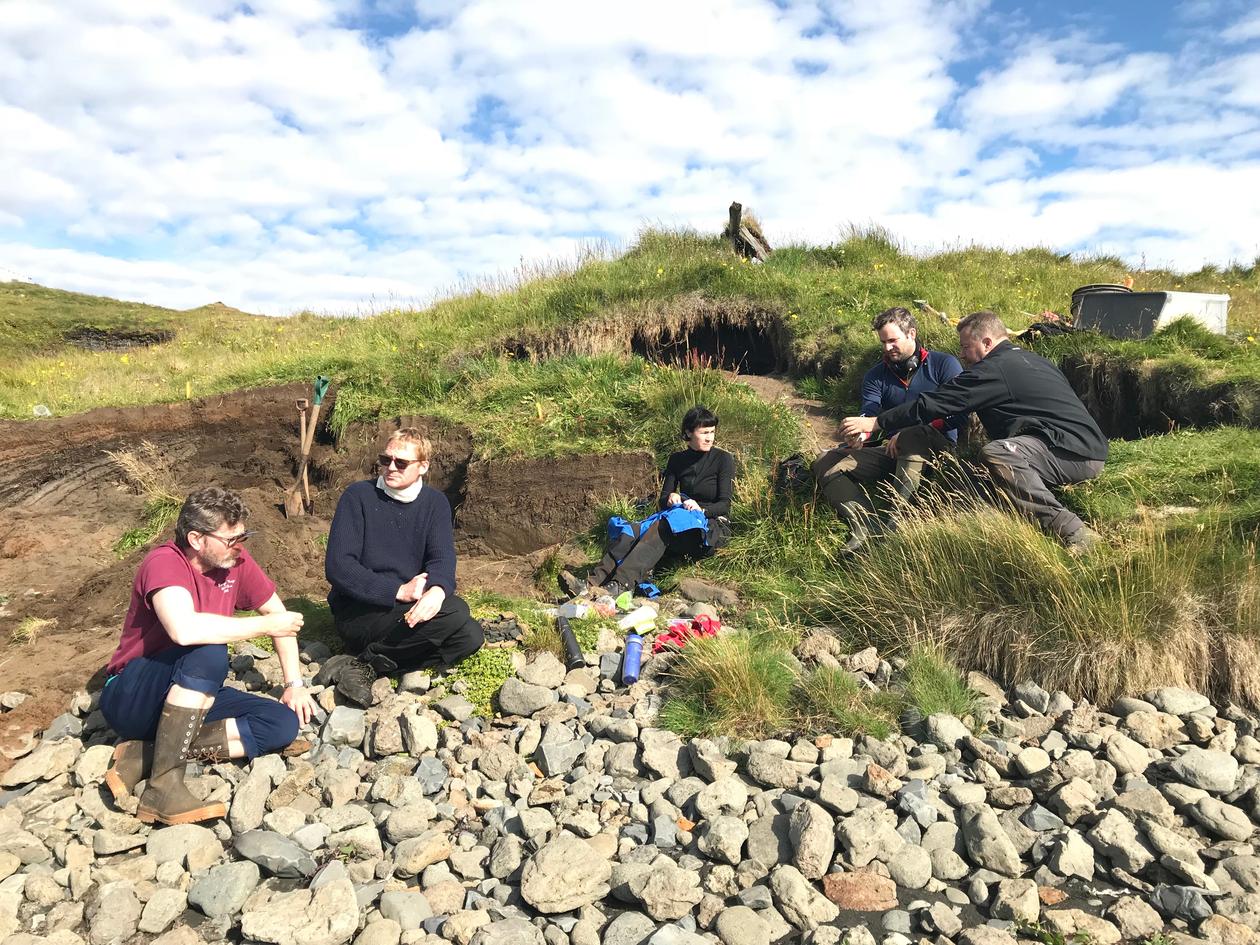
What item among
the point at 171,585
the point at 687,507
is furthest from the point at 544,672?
the point at 687,507

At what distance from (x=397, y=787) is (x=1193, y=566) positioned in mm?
4214

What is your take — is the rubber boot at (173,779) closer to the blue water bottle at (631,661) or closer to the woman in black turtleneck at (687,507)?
the blue water bottle at (631,661)

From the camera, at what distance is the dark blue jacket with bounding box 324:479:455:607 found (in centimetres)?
455

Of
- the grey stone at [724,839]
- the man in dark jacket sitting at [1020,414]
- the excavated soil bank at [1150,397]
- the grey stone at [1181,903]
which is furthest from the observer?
the excavated soil bank at [1150,397]

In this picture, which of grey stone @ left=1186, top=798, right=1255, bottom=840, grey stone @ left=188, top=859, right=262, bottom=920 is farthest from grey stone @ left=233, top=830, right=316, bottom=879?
grey stone @ left=1186, top=798, right=1255, bottom=840

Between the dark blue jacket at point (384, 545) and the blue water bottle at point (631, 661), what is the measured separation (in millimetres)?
1108

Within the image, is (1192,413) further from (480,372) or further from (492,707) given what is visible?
(480,372)

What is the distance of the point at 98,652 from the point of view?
5.11 meters

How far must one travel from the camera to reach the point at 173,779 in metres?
3.55

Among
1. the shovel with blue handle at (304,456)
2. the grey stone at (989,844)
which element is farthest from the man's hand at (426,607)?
the shovel with blue handle at (304,456)

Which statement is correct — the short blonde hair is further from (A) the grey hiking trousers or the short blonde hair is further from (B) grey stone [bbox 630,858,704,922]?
(A) the grey hiking trousers

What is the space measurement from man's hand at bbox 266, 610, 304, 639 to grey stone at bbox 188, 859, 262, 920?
102 cm

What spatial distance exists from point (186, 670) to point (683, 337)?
27.7 feet

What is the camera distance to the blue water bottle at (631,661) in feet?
15.3
